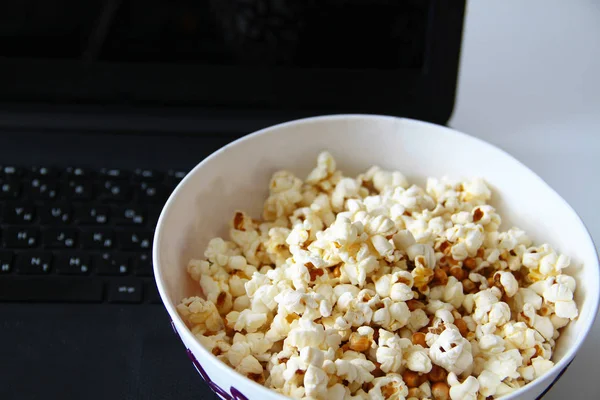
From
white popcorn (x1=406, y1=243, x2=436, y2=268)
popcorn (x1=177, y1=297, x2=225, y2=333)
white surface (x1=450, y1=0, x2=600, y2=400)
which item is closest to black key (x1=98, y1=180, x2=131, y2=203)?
popcorn (x1=177, y1=297, x2=225, y2=333)

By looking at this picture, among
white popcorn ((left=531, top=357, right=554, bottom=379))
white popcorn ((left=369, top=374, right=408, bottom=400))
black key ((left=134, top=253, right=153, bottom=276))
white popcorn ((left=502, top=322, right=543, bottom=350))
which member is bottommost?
white popcorn ((left=369, top=374, right=408, bottom=400))

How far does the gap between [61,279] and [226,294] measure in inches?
8.5

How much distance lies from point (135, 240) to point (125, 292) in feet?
0.22

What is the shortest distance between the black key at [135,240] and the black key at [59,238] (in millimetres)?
51

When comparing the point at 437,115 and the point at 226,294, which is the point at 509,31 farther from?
the point at 226,294

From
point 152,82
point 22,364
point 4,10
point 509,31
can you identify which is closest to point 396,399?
point 22,364

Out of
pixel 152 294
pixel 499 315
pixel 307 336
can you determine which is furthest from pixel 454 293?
pixel 152 294

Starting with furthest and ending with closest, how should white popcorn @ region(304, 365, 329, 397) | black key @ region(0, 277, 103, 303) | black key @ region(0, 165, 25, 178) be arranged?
black key @ region(0, 165, 25, 178)
black key @ region(0, 277, 103, 303)
white popcorn @ region(304, 365, 329, 397)

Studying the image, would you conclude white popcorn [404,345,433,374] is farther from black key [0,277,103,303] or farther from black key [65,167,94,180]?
black key [65,167,94,180]

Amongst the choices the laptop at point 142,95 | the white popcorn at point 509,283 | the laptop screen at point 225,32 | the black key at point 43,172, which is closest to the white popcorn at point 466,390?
the white popcorn at point 509,283

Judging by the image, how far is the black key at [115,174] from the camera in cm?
79

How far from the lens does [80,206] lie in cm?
76

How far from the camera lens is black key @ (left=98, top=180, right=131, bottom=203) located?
765 mm

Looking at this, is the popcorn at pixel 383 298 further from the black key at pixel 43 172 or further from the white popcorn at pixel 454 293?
the black key at pixel 43 172
